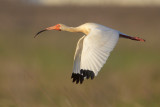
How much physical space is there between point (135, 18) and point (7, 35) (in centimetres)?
783

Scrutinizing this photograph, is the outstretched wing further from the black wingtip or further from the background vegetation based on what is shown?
the background vegetation

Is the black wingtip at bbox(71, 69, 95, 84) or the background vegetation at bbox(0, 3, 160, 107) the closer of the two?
the black wingtip at bbox(71, 69, 95, 84)

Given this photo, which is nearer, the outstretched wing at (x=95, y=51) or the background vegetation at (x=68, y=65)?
the outstretched wing at (x=95, y=51)

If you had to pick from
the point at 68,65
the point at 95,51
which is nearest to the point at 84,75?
the point at 95,51

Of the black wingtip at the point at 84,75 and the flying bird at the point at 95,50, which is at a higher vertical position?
the flying bird at the point at 95,50

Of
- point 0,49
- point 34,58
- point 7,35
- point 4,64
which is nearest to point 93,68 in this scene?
point 4,64

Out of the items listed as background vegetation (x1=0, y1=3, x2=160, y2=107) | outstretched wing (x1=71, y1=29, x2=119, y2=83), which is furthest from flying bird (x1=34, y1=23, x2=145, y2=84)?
background vegetation (x1=0, y1=3, x2=160, y2=107)

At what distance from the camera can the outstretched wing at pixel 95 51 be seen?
26.9 feet

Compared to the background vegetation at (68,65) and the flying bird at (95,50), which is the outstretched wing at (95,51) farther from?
the background vegetation at (68,65)

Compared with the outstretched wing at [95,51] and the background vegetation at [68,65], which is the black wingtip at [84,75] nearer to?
the outstretched wing at [95,51]

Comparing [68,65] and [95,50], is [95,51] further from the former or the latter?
[68,65]

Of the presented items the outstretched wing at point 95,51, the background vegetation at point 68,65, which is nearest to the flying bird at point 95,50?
the outstretched wing at point 95,51

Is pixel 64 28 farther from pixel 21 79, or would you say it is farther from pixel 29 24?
pixel 29 24

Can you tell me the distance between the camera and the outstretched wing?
8.20m
